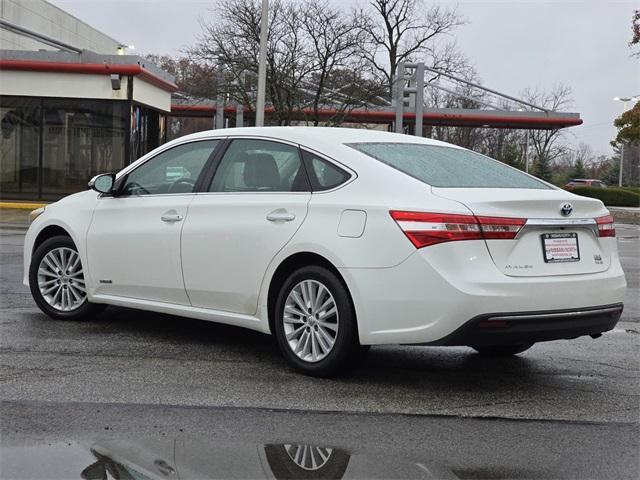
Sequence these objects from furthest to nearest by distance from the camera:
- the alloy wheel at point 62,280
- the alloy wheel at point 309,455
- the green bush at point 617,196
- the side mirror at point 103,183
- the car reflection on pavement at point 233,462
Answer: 1. the green bush at point 617,196
2. the alloy wheel at point 62,280
3. the side mirror at point 103,183
4. the alloy wheel at point 309,455
5. the car reflection on pavement at point 233,462

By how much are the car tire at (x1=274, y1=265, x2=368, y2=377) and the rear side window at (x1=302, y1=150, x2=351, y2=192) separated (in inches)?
21.3

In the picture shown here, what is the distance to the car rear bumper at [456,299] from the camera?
4.73 metres

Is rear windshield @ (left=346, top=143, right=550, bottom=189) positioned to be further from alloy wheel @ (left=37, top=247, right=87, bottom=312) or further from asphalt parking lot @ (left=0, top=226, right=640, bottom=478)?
alloy wheel @ (left=37, top=247, right=87, bottom=312)

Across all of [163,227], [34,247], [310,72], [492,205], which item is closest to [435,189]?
[492,205]

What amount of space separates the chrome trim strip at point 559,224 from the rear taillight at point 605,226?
0.16 feet

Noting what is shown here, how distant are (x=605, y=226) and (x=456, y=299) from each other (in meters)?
1.33

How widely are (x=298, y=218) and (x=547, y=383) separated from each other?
187cm

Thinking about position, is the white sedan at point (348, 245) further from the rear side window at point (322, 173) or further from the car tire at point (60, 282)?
the car tire at point (60, 282)

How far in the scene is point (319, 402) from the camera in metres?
4.76

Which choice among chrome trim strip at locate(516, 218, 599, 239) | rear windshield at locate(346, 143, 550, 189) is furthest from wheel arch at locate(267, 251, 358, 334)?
chrome trim strip at locate(516, 218, 599, 239)

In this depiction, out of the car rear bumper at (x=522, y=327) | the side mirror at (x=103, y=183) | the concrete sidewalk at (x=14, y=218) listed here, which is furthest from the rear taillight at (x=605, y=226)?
the concrete sidewalk at (x=14, y=218)

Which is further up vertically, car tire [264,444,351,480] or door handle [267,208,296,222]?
door handle [267,208,296,222]

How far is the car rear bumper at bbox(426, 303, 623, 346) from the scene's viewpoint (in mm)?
4746

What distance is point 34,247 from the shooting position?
284 inches
